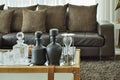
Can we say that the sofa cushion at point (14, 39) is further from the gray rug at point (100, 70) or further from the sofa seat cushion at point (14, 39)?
the gray rug at point (100, 70)

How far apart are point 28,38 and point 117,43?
2.16 m

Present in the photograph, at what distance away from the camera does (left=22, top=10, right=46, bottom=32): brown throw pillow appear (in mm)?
4891

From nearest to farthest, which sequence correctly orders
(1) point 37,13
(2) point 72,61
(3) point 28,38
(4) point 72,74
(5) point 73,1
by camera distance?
(4) point 72,74 < (2) point 72,61 < (3) point 28,38 < (1) point 37,13 < (5) point 73,1

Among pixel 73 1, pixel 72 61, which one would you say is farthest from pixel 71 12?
pixel 72 61

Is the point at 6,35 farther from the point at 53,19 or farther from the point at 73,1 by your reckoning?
the point at 73,1

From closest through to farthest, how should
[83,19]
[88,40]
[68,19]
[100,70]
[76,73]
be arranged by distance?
[76,73] → [100,70] → [88,40] → [83,19] → [68,19]

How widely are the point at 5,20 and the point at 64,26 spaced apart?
42.0 inches

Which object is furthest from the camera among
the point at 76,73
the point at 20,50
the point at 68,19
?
the point at 68,19

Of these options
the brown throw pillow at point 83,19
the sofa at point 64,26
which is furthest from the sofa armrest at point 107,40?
the brown throw pillow at point 83,19

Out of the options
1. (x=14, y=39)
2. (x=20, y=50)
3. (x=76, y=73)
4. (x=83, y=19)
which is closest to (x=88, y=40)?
A: (x=83, y=19)

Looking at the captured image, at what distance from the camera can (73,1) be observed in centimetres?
582

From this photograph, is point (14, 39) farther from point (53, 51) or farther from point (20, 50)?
point (53, 51)

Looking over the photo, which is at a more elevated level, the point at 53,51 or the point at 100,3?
the point at 100,3

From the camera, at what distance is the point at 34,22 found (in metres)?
4.89
